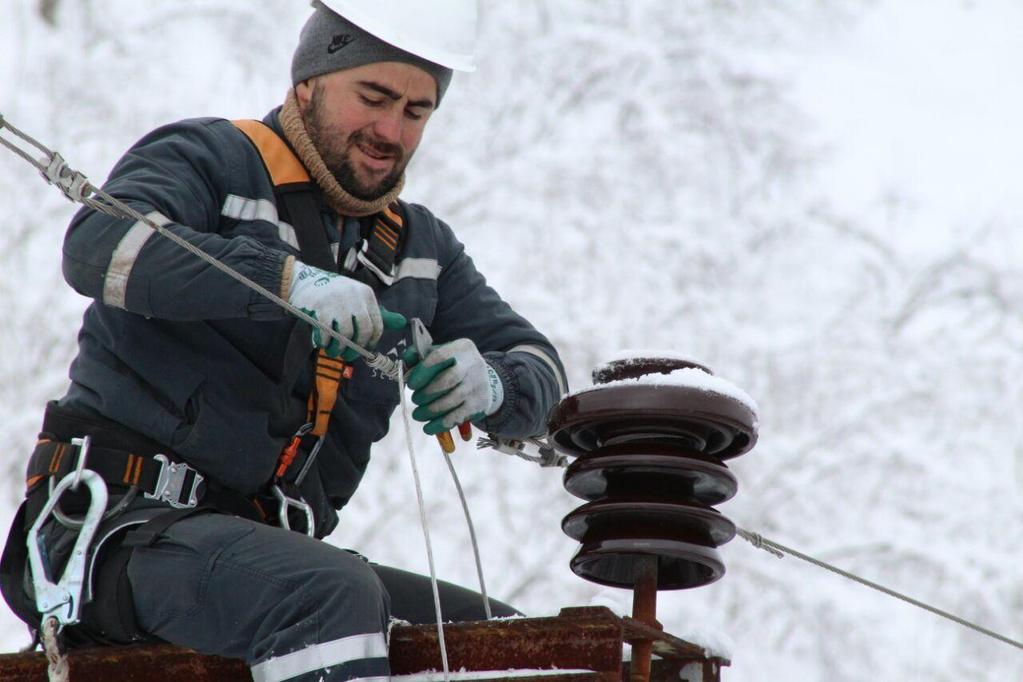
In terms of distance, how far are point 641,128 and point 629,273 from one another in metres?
1.71

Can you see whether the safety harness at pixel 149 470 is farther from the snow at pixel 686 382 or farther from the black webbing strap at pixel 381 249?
the snow at pixel 686 382

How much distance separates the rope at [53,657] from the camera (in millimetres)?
2551

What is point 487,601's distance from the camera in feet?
10.3

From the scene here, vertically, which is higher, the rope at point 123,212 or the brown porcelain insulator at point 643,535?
the rope at point 123,212

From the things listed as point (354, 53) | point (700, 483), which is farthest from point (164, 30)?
point (700, 483)

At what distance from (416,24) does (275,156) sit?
1.31 ft

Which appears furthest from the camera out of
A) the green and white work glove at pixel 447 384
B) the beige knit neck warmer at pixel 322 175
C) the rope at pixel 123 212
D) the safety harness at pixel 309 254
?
the beige knit neck warmer at pixel 322 175

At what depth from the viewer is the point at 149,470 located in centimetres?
277

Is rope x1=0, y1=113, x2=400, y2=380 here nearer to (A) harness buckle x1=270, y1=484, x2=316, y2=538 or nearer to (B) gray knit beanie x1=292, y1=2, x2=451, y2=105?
(A) harness buckle x1=270, y1=484, x2=316, y2=538

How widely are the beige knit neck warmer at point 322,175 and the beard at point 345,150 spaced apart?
1cm

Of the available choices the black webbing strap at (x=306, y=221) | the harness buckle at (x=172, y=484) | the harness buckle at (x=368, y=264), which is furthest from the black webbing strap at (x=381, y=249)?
the harness buckle at (x=172, y=484)

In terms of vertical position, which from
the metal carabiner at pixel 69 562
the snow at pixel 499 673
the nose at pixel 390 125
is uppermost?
the nose at pixel 390 125

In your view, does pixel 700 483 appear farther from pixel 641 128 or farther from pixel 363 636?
pixel 641 128

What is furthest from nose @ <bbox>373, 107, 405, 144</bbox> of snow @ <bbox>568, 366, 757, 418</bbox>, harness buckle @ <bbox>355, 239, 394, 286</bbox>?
snow @ <bbox>568, 366, 757, 418</bbox>
